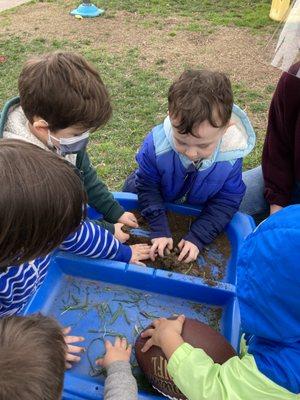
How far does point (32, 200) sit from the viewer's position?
2.94 ft

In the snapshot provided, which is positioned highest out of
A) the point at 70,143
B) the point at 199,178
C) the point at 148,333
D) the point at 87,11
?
the point at 70,143

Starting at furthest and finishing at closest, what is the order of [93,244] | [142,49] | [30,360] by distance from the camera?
[142,49] < [93,244] < [30,360]

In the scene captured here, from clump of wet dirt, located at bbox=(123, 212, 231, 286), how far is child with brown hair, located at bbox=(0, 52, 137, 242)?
533 mm

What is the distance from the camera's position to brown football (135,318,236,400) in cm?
127

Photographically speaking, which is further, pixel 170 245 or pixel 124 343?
pixel 170 245

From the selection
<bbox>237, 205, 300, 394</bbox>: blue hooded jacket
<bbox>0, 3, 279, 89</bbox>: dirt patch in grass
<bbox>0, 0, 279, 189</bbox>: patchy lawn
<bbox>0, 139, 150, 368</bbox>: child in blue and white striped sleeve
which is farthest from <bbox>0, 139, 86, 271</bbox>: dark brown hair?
<bbox>0, 3, 279, 89</bbox>: dirt patch in grass

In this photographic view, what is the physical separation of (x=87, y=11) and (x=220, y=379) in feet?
16.3

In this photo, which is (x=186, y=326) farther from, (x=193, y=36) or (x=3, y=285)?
(x=193, y=36)

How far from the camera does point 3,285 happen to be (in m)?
1.28

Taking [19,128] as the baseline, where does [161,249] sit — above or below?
below

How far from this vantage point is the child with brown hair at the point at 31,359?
71cm

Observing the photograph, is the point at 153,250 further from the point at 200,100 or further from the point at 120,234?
the point at 200,100

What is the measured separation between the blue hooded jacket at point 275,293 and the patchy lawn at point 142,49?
167 cm

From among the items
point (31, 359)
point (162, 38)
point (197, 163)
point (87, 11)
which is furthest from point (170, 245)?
point (87, 11)
